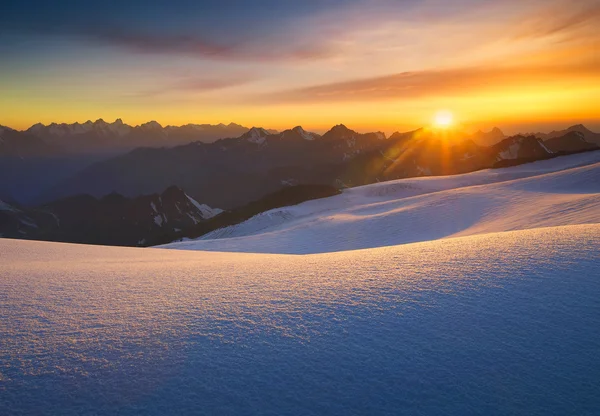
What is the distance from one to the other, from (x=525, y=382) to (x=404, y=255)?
14.3 feet

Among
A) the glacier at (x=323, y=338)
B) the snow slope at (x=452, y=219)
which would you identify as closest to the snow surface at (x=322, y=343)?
the glacier at (x=323, y=338)

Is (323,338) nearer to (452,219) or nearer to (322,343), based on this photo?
(322,343)

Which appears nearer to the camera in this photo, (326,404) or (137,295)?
(326,404)

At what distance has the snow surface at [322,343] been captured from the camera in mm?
2906

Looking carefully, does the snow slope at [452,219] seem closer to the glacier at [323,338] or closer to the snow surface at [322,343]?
the glacier at [323,338]

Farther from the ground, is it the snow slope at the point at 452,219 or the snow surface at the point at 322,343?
the snow surface at the point at 322,343

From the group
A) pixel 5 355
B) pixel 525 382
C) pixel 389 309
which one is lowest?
pixel 525 382

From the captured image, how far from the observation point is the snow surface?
2.91 meters

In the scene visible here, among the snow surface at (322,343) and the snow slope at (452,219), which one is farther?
the snow slope at (452,219)

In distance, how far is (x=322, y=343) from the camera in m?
3.66

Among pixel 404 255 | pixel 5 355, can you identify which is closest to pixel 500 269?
pixel 404 255

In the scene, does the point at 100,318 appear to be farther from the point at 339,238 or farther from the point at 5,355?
the point at 339,238

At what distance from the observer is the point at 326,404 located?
9.41 ft

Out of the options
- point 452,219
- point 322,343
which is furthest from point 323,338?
point 452,219
